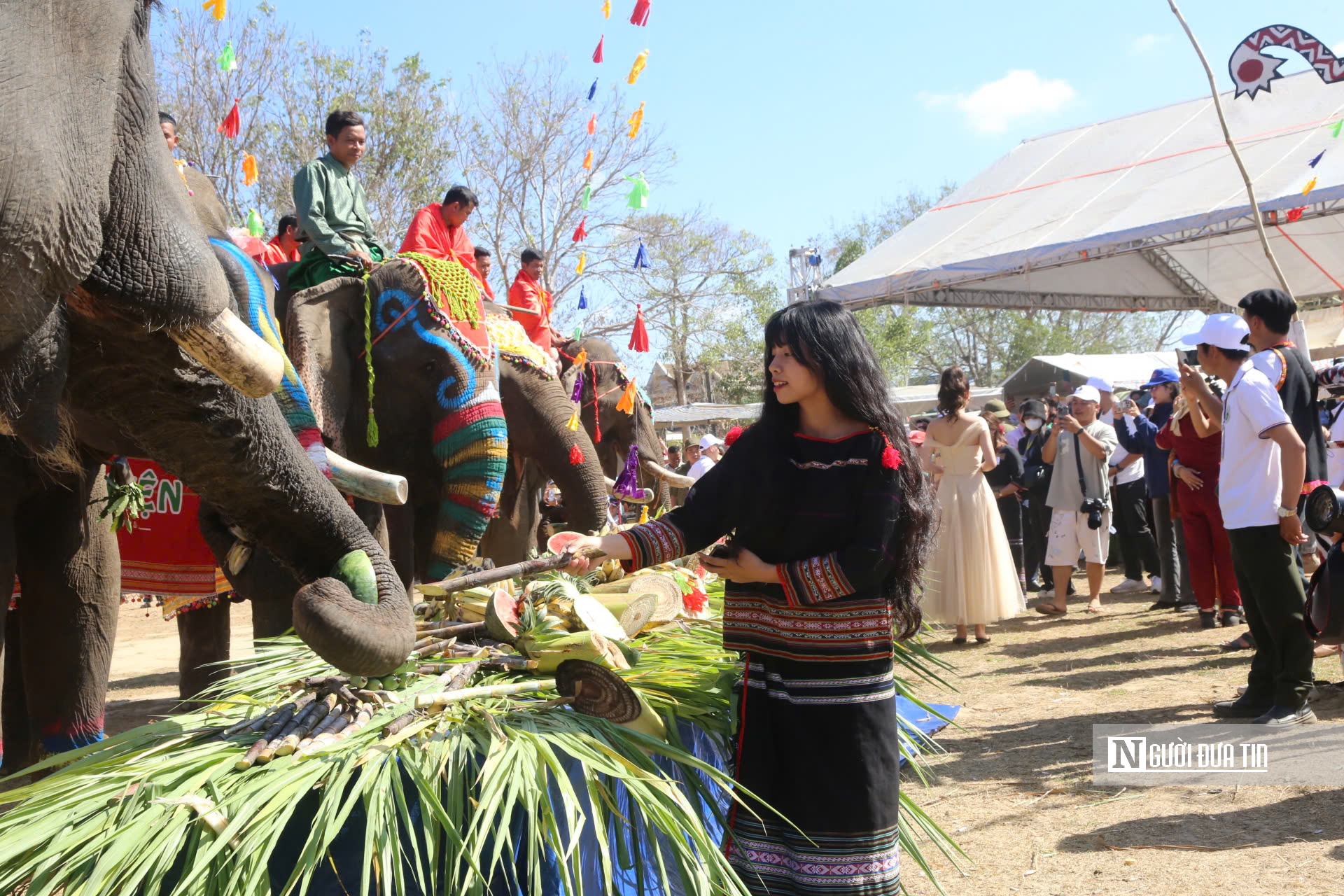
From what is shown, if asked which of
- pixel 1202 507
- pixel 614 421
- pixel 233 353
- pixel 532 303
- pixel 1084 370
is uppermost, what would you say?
pixel 1084 370

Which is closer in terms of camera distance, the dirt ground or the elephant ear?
the dirt ground

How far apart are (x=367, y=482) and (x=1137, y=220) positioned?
10.7 m

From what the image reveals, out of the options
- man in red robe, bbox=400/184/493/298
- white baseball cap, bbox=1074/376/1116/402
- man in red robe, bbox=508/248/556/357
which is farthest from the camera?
white baseball cap, bbox=1074/376/1116/402

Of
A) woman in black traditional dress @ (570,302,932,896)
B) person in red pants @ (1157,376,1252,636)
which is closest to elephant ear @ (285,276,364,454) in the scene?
woman in black traditional dress @ (570,302,932,896)

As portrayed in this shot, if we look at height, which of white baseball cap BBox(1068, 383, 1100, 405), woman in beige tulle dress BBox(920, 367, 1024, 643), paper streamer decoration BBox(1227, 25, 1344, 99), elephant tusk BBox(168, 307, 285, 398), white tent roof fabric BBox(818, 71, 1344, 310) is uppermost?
white tent roof fabric BBox(818, 71, 1344, 310)

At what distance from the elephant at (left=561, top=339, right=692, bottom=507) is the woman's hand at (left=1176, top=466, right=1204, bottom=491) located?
→ 3.85 meters

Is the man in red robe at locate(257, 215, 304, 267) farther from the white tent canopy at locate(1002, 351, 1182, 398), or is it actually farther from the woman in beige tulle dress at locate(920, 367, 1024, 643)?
the white tent canopy at locate(1002, 351, 1182, 398)

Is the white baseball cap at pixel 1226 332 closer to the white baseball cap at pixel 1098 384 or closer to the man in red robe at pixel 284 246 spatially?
the white baseball cap at pixel 1098 384

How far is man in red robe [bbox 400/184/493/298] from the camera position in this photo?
6.69m

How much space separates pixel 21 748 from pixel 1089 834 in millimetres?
3750

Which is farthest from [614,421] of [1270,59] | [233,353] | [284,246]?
[233,353]

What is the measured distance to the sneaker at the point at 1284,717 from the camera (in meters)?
4.86

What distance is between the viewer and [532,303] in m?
9.04

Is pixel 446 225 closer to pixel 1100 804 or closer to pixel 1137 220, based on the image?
pixel 1100 804
